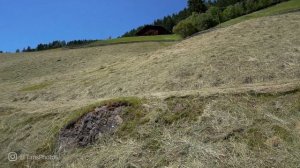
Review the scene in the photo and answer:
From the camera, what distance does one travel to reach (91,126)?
11531mm

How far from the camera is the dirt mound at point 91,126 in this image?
1116 centimetres

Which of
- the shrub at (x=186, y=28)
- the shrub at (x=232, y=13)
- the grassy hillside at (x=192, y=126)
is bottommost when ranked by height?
the grassy hillside at (x=192, y=126)

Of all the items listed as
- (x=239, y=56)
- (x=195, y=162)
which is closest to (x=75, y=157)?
(x=195, y=162)

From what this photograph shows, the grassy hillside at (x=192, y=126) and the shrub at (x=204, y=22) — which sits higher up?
the shrub at (x=204, y=22)

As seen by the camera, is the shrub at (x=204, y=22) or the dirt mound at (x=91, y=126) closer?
the dirt mound at (x=91, y=126)

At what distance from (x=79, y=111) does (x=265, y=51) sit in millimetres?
12637

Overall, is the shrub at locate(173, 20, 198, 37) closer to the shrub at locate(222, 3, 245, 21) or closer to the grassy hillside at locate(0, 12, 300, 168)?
the shrub at locate(222, 3, 245, 21)

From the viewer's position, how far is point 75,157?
1051cm

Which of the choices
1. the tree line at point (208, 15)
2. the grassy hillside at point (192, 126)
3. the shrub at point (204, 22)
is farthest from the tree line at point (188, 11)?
the grassy hillside at point (192, 126)

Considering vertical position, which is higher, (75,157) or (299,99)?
(299,99)

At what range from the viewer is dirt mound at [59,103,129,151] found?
11.2 metres

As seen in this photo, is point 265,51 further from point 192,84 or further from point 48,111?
point 48,111

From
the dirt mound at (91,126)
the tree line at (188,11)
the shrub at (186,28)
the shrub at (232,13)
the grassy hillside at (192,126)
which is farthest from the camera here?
the tree line at (188,11)

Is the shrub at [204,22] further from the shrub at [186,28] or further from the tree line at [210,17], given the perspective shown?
the shrub at [186,28]
